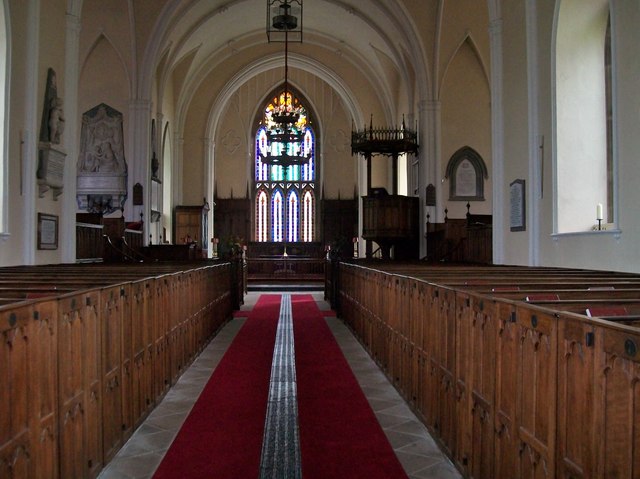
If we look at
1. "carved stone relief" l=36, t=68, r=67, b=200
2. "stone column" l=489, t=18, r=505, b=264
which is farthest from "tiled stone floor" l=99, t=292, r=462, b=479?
"stone column" l=489, t=18, r=505, b=264

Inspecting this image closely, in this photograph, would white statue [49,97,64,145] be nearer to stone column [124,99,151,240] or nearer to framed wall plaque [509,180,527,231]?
framed wall plaque [509,180,527,231]

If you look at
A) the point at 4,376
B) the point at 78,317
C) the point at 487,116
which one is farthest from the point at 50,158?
the point at 487,116

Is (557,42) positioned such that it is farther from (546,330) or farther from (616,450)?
(616,450)

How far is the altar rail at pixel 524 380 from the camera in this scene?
5.28ft

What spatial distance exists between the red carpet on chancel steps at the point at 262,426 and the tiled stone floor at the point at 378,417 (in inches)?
2.7

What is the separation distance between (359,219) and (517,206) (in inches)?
565

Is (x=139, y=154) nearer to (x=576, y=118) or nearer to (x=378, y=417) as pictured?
(x=576, y=118)

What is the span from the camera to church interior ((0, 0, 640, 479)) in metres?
2.27

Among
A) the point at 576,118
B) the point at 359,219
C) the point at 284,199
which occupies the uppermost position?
the point at 284,199

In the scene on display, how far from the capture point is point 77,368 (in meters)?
2.78

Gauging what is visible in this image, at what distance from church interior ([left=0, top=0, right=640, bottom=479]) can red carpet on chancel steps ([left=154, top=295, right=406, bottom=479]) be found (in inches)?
5.6

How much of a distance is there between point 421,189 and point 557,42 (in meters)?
7.65

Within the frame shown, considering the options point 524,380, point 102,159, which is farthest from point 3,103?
point 102,159

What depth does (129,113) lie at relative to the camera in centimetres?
1462
